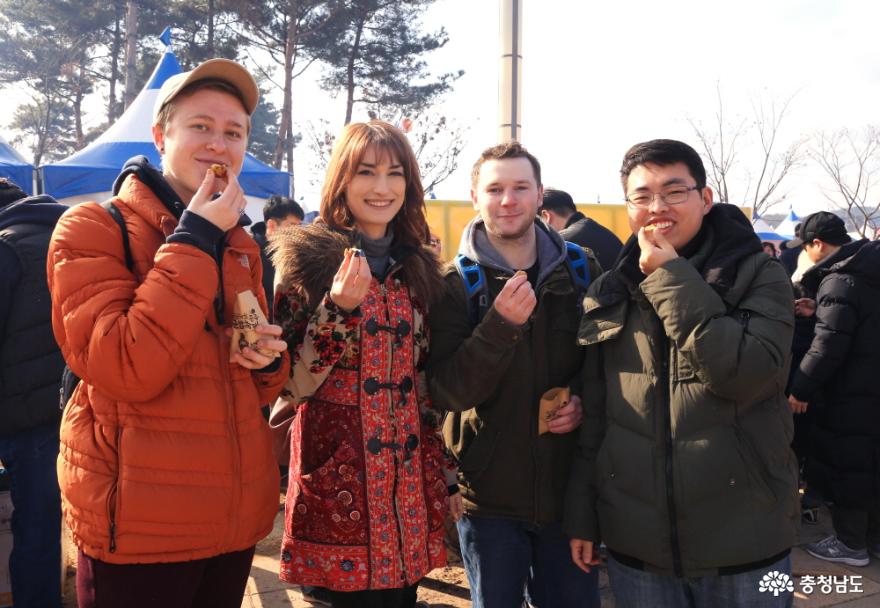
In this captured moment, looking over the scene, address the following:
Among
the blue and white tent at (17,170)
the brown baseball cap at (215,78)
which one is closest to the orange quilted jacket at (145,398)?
the brown baseball cap at (215,78)

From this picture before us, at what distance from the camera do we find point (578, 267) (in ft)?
8.36

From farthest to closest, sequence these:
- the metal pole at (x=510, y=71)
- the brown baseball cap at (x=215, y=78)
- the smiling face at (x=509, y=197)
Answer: the metal pole at (x=510, y=71), the smiling face at (x=509, y=197), the brown baseball cap at (x=215, y=78)

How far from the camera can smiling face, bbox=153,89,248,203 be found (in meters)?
1.80

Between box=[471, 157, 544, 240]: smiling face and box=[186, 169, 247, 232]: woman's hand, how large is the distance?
1054 mm

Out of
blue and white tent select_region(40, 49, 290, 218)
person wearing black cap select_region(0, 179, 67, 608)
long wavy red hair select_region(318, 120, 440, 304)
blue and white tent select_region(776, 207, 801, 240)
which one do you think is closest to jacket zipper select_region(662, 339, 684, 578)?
long wavy red hair select_region(318, 120, 440, 304)

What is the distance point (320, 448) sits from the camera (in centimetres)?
209

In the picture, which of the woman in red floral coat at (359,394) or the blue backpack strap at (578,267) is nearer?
the woman in red floral coat at (359,394)

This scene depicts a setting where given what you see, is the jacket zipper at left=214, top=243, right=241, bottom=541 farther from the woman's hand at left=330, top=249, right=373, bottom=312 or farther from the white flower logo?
the white flower logo

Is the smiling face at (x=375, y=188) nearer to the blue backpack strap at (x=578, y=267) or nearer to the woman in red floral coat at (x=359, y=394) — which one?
the woman in red floral coat at (x=359, y=394)

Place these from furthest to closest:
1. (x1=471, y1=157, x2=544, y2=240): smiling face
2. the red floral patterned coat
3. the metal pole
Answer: the metal pole
(x1=471, y1=157, x2=544, y2=240): smiling face
the red floral patterned coat

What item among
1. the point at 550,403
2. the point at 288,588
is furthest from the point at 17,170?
the point at 550,403

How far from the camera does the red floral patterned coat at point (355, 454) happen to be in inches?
79.7

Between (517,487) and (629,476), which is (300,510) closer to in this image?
(517,487)

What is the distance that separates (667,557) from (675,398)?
466 mm
